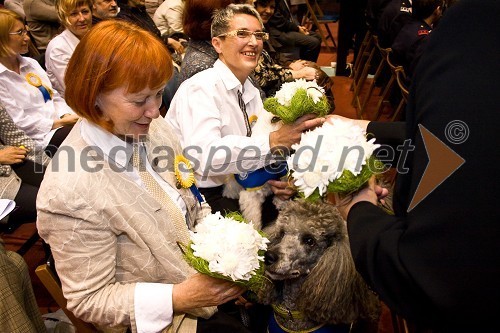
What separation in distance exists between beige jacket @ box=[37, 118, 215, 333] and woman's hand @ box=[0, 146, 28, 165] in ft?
5.35

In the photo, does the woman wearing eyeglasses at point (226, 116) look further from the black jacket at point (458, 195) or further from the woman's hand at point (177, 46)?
the woman's hand at point (177, 46)

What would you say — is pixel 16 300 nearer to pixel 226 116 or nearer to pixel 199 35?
pixel 226 116

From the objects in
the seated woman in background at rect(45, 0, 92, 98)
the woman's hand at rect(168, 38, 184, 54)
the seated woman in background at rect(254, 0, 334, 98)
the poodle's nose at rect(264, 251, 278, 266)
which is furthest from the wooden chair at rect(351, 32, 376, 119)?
the poodle's nose at rect(264, 251, 278, 266)

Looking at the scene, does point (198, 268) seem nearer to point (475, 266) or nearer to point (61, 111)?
point (475, 266)

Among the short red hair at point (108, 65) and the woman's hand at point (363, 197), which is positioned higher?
the short red hair at point (108, 65)

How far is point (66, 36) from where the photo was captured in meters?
4.00

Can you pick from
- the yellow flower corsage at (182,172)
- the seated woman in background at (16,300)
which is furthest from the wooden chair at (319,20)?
the seated woman in background at (16,300)

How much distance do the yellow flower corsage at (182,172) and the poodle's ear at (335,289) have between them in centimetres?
68

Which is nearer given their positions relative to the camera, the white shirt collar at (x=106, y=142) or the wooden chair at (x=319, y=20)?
the white shirt collar at (x=106, y=142)

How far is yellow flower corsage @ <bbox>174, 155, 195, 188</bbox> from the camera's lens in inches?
76.5

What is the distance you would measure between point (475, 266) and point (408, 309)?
0.21 m

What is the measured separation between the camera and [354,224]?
1.20 meters

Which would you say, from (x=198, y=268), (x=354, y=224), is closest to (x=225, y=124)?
(x=198, y=268)

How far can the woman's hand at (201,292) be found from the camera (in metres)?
1.54
